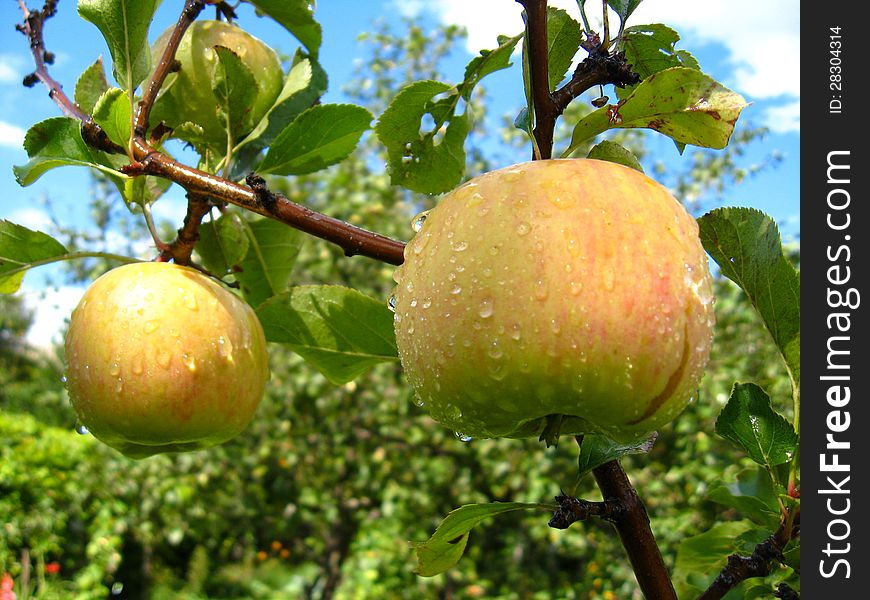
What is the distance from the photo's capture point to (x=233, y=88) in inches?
34.6

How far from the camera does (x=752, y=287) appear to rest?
2.41ft

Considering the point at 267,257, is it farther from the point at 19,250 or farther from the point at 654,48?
the point at 654,48

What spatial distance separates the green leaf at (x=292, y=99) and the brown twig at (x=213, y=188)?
119mm

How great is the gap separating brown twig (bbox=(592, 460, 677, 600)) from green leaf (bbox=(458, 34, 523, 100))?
1.27ft

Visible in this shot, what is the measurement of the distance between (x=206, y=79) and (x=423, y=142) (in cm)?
33

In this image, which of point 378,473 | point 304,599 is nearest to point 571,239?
point 378,473

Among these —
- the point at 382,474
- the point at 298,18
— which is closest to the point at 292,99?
the point at 298,18

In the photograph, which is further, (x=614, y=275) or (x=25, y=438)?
(x=25, y=438)

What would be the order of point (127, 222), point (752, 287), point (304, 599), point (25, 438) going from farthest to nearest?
1. point (25, 438)
2. point (127, 222)
3. point (304, 599)
4. point (752, 287)

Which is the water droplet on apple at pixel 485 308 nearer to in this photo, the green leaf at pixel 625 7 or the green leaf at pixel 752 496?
the green leaf at pixel 625 7

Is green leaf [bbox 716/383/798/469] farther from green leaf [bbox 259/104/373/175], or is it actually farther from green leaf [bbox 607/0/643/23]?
green leaf [bbox 259/104/373/175]
